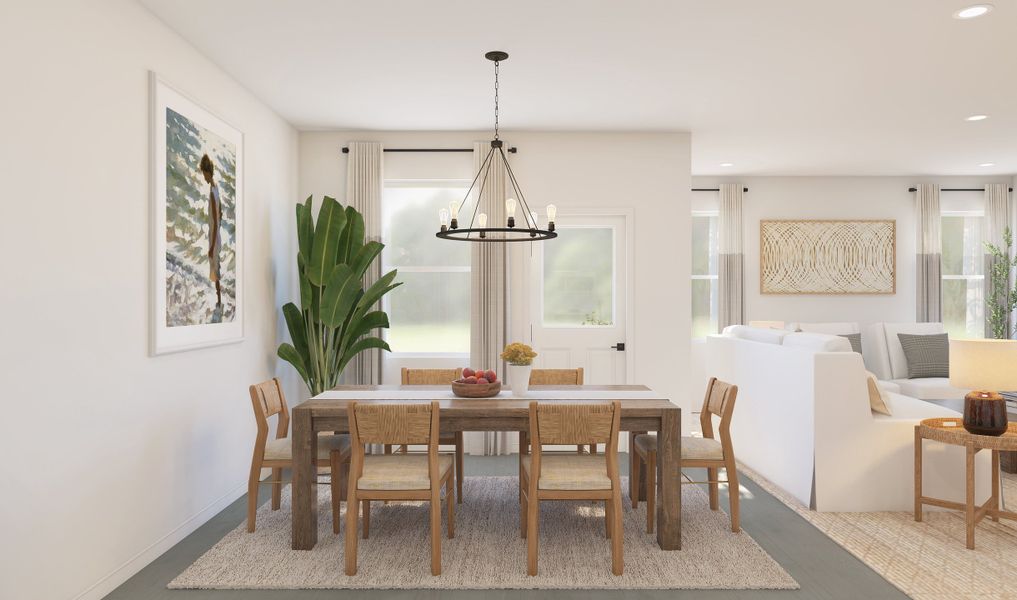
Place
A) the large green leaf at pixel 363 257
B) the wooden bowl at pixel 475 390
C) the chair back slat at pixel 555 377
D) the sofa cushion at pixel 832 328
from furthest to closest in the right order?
the sofa cushion at pixel 832 328 → the large green leaf at pixel 363 257 → the chair back slat at pixel 555 377 → the wooden bowl at pixel 475 390

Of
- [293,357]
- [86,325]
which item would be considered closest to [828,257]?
[293,357]

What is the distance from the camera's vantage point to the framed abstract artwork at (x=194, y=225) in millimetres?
3346

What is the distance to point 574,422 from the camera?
3.10 metres

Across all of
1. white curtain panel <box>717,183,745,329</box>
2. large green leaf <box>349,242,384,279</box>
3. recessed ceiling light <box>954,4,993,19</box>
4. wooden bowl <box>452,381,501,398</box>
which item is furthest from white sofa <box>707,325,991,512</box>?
white curtain panel <box>717,183,745,329</box>

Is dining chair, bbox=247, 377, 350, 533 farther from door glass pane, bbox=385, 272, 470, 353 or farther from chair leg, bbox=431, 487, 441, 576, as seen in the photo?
door glass pane, bbox=385, 272, 470, 353

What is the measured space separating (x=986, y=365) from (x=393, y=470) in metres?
3.10

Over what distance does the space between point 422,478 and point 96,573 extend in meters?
1.48

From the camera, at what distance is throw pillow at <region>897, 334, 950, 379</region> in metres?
6.77

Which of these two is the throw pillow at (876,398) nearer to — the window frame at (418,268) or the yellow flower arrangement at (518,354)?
the yellow flower arrangement at (518,354)

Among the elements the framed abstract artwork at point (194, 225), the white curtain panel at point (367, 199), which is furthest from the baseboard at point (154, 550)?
the white curtain panel at point (367, 199)

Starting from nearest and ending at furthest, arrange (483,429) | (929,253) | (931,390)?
(483,429) < (931,390) < (929,253)

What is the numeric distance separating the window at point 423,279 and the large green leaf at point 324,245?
0.96 metres

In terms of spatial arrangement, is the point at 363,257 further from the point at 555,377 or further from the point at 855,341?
the point at 855,341

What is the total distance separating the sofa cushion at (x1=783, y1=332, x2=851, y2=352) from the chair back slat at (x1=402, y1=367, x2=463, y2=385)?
2.40 meters
